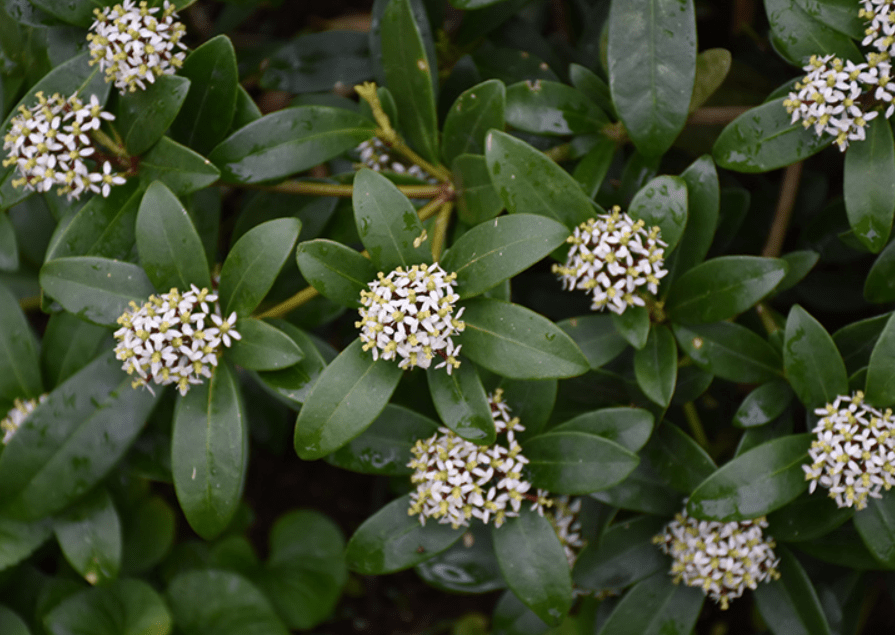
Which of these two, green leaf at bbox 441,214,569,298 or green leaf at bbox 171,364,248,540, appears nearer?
green leaf at bbox 441,214,569,298

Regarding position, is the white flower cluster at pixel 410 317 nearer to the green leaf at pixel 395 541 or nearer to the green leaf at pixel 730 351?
the green leaf at pixel 395 541

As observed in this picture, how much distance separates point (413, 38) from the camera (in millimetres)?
2268

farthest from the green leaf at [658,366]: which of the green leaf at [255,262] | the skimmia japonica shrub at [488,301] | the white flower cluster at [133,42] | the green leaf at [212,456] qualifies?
the white flower cluster at [133,42]

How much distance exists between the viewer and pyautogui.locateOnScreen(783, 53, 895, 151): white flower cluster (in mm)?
1966

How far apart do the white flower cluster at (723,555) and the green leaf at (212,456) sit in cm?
152

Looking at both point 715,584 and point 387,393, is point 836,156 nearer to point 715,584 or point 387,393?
point 715,584

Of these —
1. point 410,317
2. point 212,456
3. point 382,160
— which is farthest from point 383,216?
point 212,456

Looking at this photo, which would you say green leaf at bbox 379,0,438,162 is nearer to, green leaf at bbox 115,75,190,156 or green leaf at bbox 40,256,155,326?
green leaf at bbox 115,75,190,156

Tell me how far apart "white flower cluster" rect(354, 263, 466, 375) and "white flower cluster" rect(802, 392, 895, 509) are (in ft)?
3.79

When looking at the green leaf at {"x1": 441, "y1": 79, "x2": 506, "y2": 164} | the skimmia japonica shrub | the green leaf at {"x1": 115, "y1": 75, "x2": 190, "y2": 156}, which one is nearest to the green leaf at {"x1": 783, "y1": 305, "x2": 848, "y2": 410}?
the skimmia japonica shrub

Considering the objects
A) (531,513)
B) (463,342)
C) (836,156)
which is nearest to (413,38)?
(463,342)

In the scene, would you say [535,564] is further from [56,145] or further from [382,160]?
[56,145]

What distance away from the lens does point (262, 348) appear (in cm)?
200

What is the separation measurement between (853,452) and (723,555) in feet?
1.86
